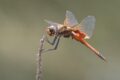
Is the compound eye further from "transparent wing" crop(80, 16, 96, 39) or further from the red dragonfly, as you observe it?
"transparent wing" crop(80, 16, 96, 39)

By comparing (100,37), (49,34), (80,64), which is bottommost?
(49,34)

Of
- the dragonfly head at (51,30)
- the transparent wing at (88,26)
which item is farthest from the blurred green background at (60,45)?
the dragonfly head at (51,30)

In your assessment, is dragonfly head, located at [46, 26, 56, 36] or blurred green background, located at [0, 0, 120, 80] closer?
dragonfly head, located at [46, 26, 56, 36]

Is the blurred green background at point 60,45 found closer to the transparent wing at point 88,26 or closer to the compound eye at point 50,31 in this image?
the transparent wing at point 88,26

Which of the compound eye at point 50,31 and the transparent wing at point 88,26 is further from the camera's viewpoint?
the transparent wing at point 88,26

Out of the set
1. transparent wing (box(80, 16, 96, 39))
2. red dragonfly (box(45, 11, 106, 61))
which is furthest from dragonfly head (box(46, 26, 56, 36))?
transparent wing (box(80, 16, 96, 39))

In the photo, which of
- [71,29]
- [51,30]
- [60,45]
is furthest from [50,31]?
[60,45]

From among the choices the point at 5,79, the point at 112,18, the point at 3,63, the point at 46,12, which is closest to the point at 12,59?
the point at 3,63

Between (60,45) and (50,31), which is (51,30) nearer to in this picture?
(50,31)

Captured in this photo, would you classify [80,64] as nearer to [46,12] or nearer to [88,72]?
[88,72]
